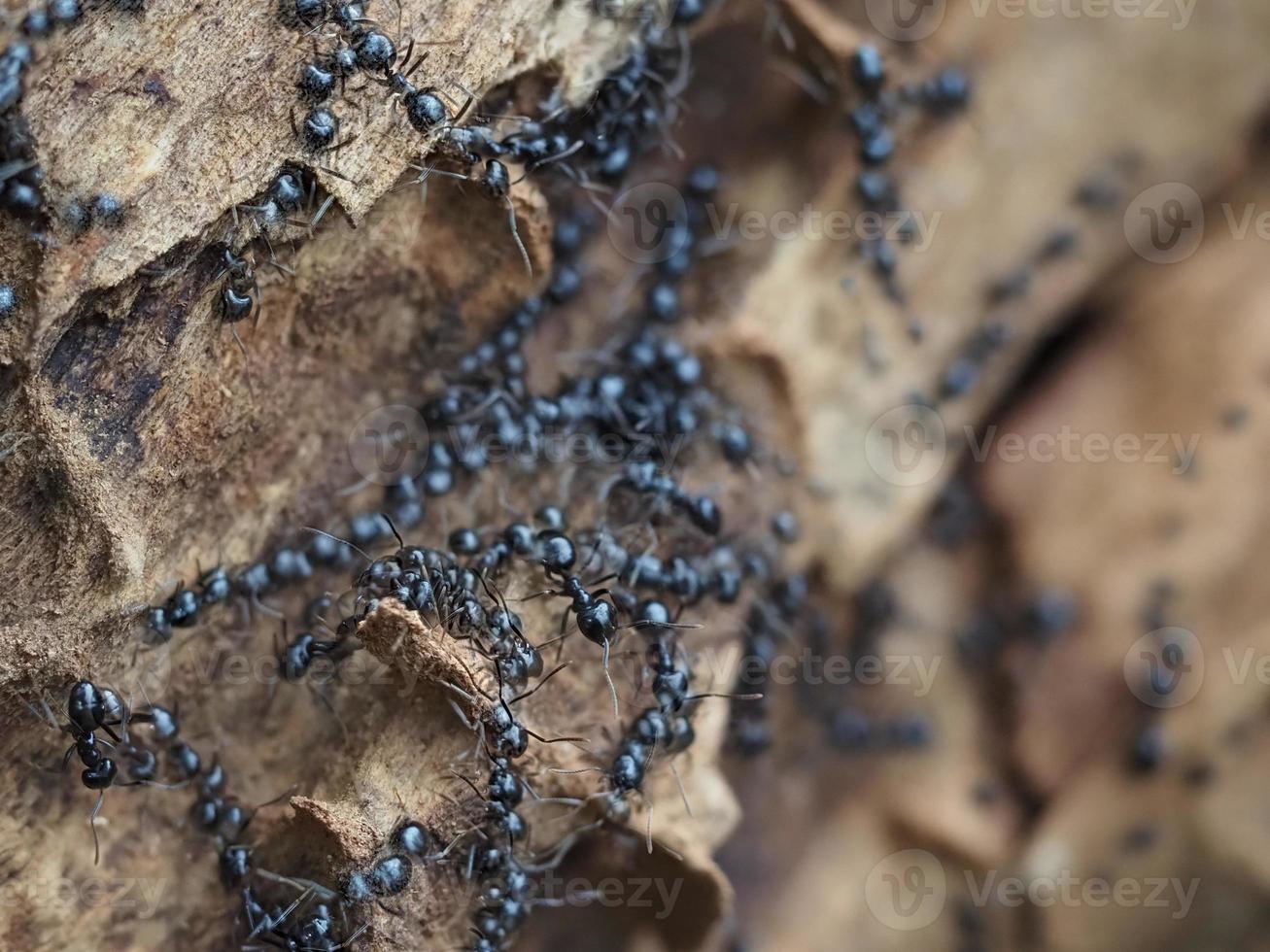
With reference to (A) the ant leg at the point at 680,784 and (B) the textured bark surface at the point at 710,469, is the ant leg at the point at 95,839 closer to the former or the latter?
(B) the textured bark surface at the point at 710,469

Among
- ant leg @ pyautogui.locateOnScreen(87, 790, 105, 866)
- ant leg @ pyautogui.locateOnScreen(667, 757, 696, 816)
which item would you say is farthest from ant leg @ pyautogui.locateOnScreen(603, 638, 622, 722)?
ant leg @ pyautogui.locateOnScreen(87, 790, 105, 866)

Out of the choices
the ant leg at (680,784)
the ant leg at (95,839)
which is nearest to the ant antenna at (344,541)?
the ant leg at (95,839)

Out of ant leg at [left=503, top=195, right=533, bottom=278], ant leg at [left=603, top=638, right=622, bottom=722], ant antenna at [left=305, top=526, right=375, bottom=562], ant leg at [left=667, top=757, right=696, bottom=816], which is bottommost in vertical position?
ant leg at [left=667, top=757, right=696, bottom=816]

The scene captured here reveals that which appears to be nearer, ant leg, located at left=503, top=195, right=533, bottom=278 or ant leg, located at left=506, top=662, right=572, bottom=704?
ant leg, located at left=506, top=662, right=572, bottom=704

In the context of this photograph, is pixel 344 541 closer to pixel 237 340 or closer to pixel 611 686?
pixel 237 340

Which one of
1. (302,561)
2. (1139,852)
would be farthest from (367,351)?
(1139,852)

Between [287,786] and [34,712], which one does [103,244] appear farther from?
[287,786]

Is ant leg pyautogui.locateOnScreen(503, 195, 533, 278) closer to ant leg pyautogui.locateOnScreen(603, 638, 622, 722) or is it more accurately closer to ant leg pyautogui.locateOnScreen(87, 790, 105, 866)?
ant leg pyautogui.locateOnScreen(603, 638, 622, 722)

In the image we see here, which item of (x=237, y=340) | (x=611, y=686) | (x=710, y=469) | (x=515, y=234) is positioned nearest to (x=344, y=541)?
(x=237, y=340)

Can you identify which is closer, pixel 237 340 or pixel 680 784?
pixel 237 340
